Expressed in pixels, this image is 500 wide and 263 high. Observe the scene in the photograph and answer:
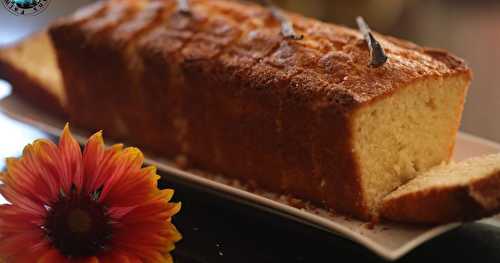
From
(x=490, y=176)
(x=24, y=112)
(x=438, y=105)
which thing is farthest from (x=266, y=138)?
(x=24, y=112)

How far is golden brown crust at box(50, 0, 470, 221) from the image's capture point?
2.11 meters

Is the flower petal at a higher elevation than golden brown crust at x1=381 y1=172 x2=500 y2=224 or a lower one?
higher

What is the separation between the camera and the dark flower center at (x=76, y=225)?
1.66m

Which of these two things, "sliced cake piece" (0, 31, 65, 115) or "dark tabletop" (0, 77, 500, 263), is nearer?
"dark tabletop" (0, 77, 500, 263)

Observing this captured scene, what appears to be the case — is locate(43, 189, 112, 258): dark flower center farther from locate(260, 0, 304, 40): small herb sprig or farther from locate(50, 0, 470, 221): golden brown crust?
locate(260, 0, 304, 40): small herb sprig

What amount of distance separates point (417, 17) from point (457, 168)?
6.29ft

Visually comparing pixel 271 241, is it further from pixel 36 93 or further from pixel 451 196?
pixel 36 93

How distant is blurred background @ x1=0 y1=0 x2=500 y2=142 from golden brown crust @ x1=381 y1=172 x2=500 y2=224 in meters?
0.86

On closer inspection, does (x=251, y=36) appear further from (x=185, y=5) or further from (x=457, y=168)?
(x=457, y=168)

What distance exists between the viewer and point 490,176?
1852 millimetres

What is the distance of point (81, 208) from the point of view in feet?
5.44

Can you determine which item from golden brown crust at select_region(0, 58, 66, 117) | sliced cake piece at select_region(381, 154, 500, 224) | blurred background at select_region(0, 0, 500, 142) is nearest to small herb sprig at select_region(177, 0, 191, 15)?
blurred background at select_region(0, 0, 500, 142)

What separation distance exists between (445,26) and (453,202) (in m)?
2.12

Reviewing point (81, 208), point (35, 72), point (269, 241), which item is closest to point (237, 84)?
point (269, 241)
